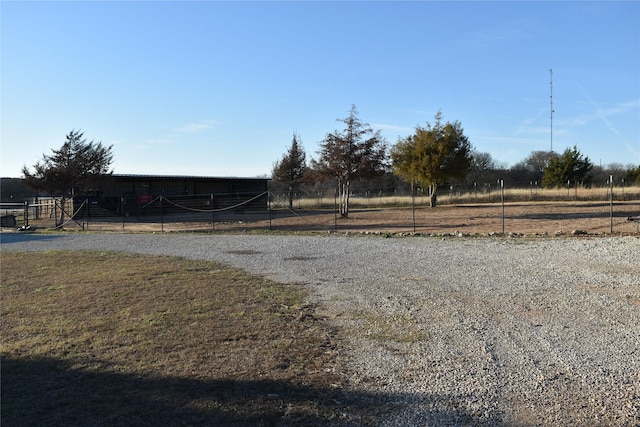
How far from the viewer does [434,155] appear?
39.9 metres

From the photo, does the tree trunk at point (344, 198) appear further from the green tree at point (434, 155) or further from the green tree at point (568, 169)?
the green tree at point (568, 169)

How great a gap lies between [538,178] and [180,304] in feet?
243

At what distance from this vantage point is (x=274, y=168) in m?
56.0

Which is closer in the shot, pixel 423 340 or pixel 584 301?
pixel 423 340

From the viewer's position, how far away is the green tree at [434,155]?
131 ft

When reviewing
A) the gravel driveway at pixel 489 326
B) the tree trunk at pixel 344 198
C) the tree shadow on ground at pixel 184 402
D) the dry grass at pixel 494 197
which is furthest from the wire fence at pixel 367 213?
the tree shadow on ground at pixel 184 402

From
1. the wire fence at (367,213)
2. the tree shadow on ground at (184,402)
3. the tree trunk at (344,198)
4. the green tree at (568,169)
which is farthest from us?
the green tree at (568,169)

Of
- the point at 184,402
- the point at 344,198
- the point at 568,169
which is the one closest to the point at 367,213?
the point at 344,198

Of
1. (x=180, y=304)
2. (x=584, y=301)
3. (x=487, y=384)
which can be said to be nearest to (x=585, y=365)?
(x=487, y=384)

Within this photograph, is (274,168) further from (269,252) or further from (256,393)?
(256,393)

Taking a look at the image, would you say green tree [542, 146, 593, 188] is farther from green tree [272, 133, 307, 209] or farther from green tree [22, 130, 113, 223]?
green tree [22, 130, 113, 223]

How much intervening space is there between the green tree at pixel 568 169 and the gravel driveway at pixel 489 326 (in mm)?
41695

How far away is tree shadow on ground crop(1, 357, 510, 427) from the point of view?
Answer: 13.7 feet

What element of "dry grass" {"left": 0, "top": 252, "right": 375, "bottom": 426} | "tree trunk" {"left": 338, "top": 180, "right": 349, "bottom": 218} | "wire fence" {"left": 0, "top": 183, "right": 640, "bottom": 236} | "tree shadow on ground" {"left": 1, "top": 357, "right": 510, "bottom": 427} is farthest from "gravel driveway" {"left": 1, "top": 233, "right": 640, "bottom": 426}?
"tree trunk" {"left": 338, "top": 180, "right": 349, "bottom": 218}
